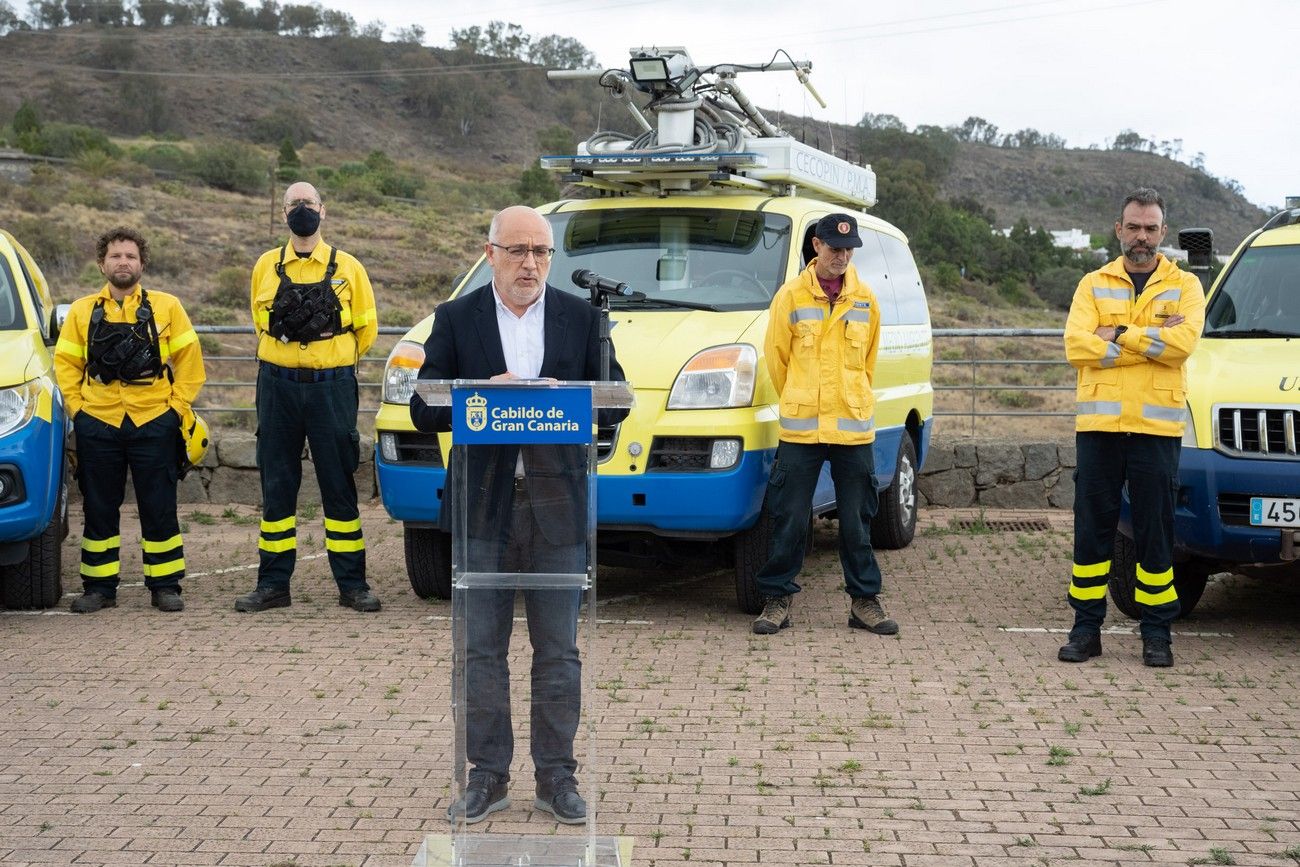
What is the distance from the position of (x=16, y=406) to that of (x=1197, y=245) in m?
6.50

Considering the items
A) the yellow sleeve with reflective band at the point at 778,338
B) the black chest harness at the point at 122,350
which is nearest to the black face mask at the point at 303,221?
the black chest harness at the point at 122,350

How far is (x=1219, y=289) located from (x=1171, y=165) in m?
85.4

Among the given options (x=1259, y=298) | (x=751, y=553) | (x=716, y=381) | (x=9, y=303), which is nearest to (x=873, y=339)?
(x=716, y=381)

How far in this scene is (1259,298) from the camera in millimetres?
8375

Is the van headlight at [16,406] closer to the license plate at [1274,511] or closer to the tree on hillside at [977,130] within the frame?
the license plate at [1274,511]

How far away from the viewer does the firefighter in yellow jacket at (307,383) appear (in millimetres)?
8133

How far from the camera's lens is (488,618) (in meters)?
4.72

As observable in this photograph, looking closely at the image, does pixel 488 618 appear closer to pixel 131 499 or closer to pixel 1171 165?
pixel 131 499

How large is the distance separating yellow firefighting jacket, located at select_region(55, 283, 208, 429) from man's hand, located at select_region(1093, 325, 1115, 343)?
183 inches

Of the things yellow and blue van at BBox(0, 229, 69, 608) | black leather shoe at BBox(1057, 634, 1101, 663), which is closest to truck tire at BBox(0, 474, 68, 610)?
yellow and blue van at BBox(0, 229, 69, 608)

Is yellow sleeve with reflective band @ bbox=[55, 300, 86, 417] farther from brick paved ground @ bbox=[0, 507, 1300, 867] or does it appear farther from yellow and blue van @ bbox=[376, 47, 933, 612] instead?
yellow and blue van @ bbox=[376, 47, 933, 612]

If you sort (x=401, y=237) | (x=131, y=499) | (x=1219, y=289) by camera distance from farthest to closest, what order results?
(x=401, y=237), (x=131, y=499), (x=1219, y=289)

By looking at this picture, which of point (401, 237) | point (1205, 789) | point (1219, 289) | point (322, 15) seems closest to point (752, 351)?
point (1219, 289)

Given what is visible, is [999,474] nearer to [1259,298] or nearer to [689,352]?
[1259,298]
